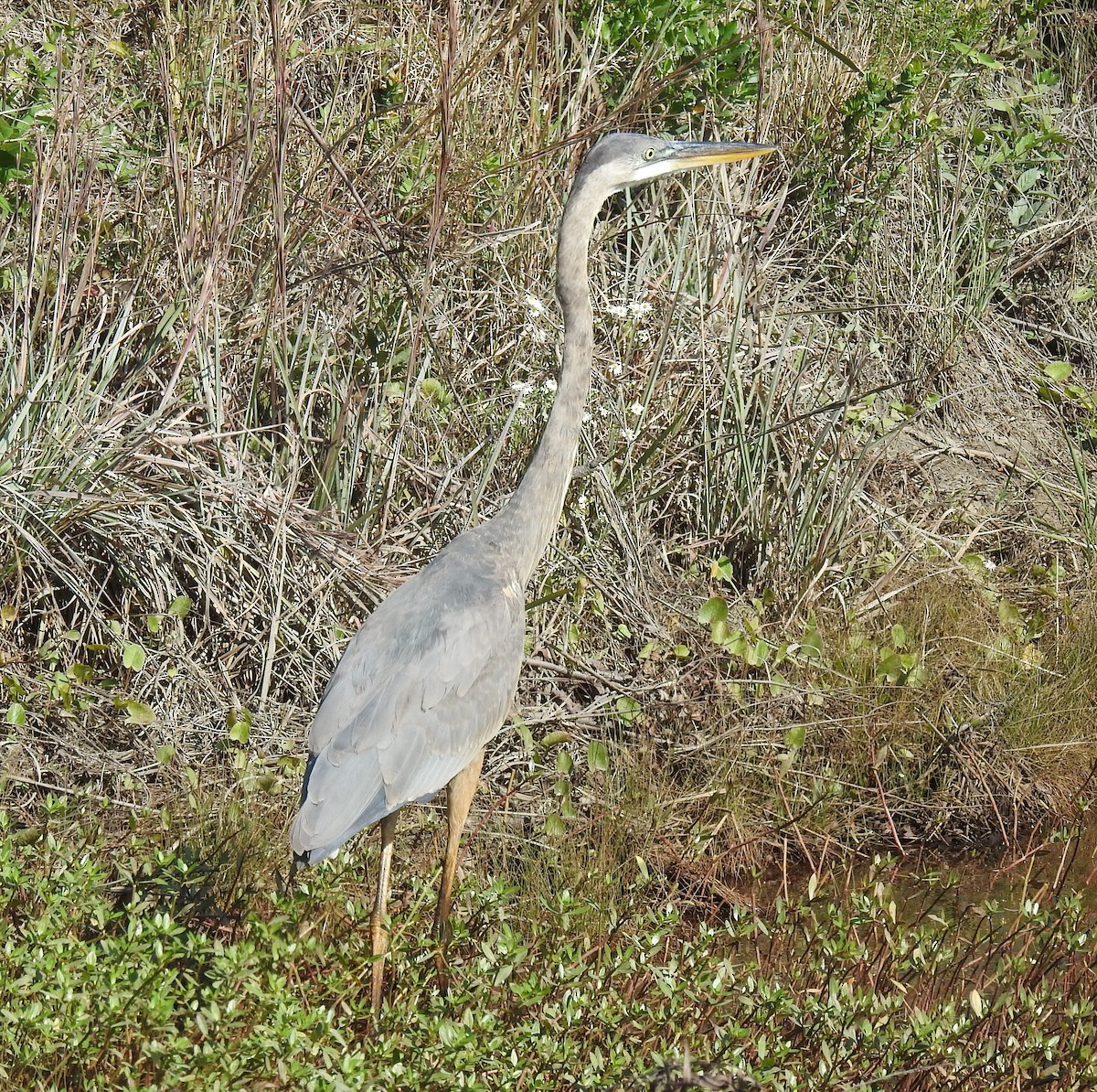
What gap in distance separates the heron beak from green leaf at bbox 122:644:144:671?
A: 2170 mm

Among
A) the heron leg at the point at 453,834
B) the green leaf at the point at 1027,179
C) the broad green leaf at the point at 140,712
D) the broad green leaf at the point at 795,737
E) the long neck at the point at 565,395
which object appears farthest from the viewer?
the green leaf at the point at 1027,179

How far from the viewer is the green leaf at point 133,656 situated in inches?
168

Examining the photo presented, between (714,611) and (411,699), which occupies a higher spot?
(411,699)

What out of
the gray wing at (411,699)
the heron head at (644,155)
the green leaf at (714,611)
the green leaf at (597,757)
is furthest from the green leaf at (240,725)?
the heron head at (644,155)

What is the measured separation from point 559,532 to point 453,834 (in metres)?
1.72

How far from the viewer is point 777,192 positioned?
6.45 metres

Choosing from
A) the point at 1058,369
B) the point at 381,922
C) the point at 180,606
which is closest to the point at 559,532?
the point at 180,606

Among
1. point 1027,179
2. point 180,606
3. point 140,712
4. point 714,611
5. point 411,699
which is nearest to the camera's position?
point 411,699

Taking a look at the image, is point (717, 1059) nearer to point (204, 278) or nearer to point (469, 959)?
point (469, 959)

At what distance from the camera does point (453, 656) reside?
145 inches

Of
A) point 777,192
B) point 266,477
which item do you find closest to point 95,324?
point 266,477

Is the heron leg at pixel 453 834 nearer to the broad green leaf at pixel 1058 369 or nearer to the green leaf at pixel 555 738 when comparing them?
the green leaf at pixel 555 738

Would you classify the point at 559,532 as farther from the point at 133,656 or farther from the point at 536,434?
the point at 133,656

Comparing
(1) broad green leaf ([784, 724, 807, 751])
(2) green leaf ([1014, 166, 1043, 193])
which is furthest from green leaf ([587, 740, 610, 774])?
(2) green leaf ([1014, 166, 1043, 193])
